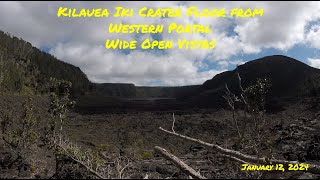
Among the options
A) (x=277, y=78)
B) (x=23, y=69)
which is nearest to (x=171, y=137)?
(x=23, y=69)

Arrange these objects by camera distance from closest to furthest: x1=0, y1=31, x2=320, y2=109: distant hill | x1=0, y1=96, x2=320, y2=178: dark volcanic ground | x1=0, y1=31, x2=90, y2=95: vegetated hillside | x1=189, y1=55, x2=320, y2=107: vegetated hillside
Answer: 1. x1=0, y1=96, x2=320, y2=178: dark volcanic ground
2. x1=0, y1=31, x2=90, y2=95: vegetated hillside
3. x1=0, y1=31, x2=320, y2=109: distant hill
4. x1=189, y1=55, x2=320, y2=107: vegetated hillside

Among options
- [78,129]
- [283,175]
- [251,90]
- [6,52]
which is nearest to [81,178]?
[283,175]

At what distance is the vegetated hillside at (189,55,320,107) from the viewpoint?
74000 millimetres

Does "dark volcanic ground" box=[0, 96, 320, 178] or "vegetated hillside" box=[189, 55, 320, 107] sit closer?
"dark volcanic ground" box=[0, 96, 320, 178]

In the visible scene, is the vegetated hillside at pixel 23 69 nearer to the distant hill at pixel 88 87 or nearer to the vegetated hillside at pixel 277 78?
the distant hill at pixel 88 87

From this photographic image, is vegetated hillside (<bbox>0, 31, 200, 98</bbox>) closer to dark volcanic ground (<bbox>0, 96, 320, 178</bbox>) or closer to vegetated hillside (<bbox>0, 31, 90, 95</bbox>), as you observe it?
vegetated hillside (<bbox>0, 31, 90, 95</bbox>)

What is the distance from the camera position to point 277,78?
93688 mm

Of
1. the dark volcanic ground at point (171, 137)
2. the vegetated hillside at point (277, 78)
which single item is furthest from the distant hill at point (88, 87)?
the dark volcanic ground at point (171, 137)

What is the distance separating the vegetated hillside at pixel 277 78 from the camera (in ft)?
243

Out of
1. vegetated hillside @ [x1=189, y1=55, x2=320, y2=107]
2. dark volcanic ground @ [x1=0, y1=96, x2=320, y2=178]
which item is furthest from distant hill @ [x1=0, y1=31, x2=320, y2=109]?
dark volcanic ground @ [x1=0, y1=96, x2=320, y2=178]

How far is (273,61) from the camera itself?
111 metres

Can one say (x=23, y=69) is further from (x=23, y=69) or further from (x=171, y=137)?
(x=171, y=137)

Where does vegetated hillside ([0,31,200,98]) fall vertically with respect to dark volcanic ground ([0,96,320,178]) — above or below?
above

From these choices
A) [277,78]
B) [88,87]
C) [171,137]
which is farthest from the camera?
[88,87]
